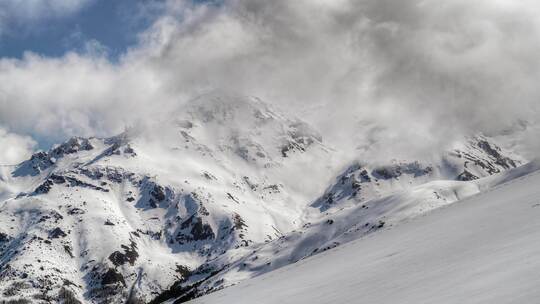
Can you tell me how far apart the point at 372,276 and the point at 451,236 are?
7.24m

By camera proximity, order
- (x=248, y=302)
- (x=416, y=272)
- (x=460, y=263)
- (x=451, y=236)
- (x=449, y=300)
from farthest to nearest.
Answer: (x=248, y=302) → (x=451, y=236) → (x=416, y=272) → (x=460, y=263) → (x=449, y=300)

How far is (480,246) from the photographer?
20500mm

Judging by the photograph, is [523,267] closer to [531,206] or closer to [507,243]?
[507,243]

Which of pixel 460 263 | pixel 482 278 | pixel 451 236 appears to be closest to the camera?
pixel 482 278

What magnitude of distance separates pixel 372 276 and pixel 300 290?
626 cm

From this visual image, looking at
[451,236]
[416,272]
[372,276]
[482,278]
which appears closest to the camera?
[482,278]

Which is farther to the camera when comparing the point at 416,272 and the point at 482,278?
the point at 416,272

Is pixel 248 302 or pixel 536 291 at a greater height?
pixel 248 302

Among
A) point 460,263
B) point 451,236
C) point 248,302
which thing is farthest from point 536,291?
point 248,302

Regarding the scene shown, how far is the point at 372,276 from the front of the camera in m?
22.9

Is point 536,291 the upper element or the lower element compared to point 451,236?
lower

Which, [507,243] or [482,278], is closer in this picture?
[482,278]

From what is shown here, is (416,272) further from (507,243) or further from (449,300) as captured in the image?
(449,300)

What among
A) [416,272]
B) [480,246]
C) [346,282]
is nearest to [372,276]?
[346,282]
